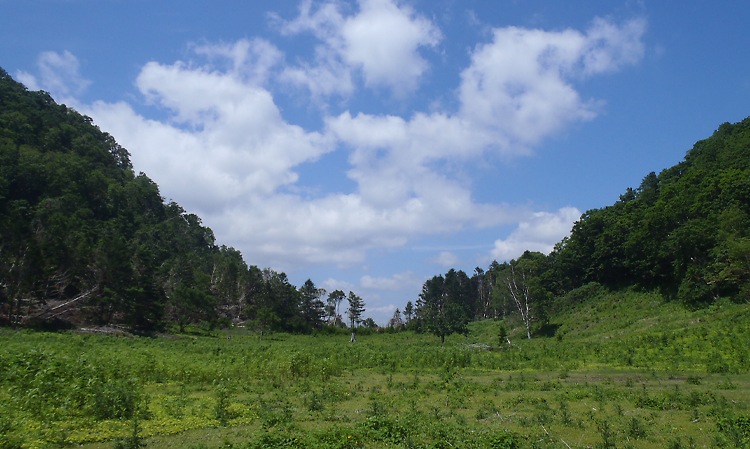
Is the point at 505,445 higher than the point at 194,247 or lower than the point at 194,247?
lower

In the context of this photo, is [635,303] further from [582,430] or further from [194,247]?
[194,247]

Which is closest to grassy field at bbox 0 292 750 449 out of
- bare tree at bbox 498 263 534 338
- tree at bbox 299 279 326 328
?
bare tree at bbox 498 263 534 338

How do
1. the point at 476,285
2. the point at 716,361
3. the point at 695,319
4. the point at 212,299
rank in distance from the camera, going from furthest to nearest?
the point at 476,285 → the point at 212,299 → the point at 695,319 → the point at 716,361

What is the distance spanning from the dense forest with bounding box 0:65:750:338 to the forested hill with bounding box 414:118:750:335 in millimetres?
155

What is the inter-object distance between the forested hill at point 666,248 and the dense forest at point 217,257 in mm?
155

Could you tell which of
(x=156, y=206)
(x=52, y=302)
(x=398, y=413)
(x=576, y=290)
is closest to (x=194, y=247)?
(x=156, y=206)

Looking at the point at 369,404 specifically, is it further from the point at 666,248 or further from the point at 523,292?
the point at 523,292

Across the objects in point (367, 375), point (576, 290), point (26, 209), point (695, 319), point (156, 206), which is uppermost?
point (156, 206)

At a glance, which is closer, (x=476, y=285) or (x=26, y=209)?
(x=26, y=209)

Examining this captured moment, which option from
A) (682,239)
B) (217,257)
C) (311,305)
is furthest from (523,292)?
(217,257)

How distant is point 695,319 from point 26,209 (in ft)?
239

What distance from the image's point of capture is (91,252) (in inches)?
1900

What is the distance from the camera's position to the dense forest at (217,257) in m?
39.0

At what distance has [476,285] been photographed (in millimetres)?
122062
